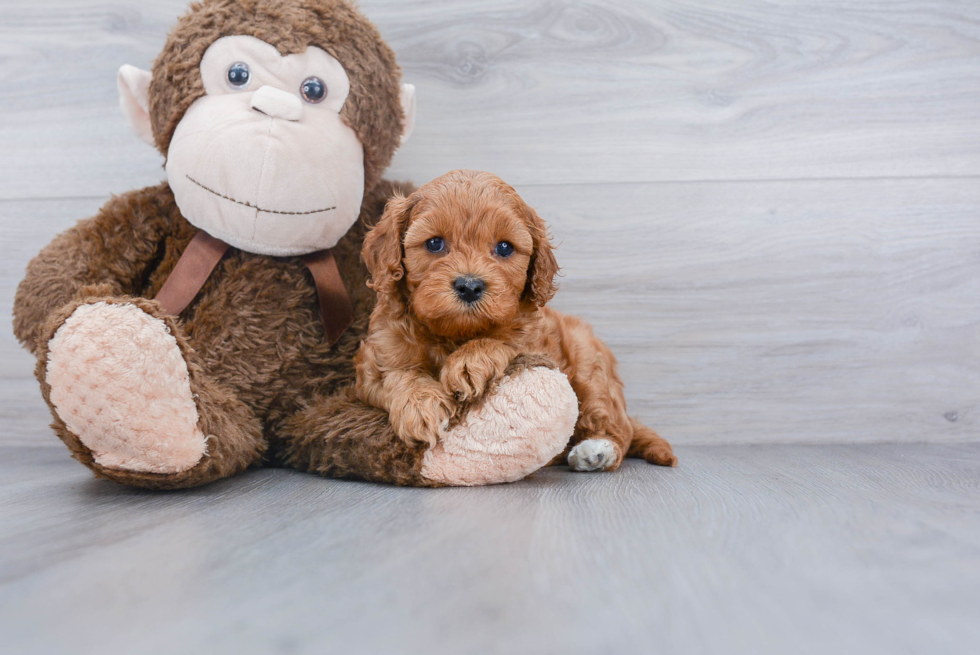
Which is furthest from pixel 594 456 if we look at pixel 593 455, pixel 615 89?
pixel 615 89

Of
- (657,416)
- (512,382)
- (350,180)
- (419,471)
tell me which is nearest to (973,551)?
(512,382)

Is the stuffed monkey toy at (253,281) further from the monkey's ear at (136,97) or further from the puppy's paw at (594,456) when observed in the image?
the puppy's paw at (594,456)

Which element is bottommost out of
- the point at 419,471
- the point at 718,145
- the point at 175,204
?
the point at 419,471

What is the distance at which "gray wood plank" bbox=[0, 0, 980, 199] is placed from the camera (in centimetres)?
182

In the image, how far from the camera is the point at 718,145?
185cm

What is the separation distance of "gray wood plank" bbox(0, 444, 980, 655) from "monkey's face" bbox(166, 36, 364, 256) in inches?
20.6

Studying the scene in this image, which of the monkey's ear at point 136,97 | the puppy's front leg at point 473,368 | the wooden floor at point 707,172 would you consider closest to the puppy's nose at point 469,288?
the puppy's front leg at point 473,368

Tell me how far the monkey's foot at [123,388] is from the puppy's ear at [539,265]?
0.64 m

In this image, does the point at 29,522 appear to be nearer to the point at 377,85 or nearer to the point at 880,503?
the point at 377,85

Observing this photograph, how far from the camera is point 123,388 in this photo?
1.06 metres

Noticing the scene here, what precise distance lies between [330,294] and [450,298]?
416 mm

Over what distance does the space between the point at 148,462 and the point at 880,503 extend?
125 centimetres

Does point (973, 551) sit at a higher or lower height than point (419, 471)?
higher

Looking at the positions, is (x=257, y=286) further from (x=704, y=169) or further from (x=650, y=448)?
(x=704, y=169)
